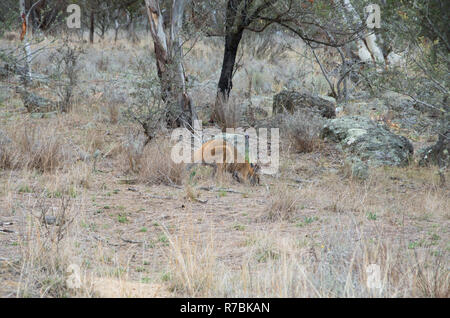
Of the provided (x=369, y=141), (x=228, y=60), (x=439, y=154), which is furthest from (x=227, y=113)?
(x=439, y=154)

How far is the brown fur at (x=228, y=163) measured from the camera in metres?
6.57

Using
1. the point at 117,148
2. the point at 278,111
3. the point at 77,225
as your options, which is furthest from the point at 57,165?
the point at 278,111

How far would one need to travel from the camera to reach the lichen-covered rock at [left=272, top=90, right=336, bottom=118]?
1071 cm

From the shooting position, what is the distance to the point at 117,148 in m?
7.82

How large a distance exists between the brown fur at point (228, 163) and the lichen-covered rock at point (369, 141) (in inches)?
82.3

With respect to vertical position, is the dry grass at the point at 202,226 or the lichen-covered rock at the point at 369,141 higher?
the lichen-covered rock at the point at 369,141

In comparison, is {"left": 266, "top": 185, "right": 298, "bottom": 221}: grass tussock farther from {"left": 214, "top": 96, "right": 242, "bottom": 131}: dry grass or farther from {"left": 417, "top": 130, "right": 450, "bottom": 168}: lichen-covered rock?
{"left": 214, "top": 96, "right": 242, "bottom": 131}: dry grass

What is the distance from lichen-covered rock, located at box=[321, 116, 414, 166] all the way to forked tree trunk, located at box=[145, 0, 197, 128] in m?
2.53

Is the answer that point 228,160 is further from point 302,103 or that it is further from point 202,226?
point 302,103

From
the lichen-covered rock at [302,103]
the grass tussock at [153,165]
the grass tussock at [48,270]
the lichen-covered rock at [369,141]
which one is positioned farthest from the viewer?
the lichen-covered rock at [302,103]

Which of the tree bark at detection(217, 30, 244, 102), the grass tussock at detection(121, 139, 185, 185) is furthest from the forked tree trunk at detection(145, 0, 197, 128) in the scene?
the grass tussock at detection(121, 139, 185, 185)

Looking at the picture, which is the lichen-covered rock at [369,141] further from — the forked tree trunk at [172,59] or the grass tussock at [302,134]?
the forked tree trunk at [172,59]

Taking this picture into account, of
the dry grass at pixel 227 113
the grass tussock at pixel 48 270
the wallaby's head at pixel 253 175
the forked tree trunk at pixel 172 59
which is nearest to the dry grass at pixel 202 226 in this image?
the grass tussock at pixel 48 270

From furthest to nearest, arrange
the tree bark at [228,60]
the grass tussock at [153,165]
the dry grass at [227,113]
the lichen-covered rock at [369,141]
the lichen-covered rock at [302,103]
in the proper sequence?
1. the lichen-covered rock at [302,103]
2. the tree bark at [228,60]
3. the dry grass at [227,113]
4. the lichen-covered rock at [369,141]
5. the grass tussock at [153,165]
